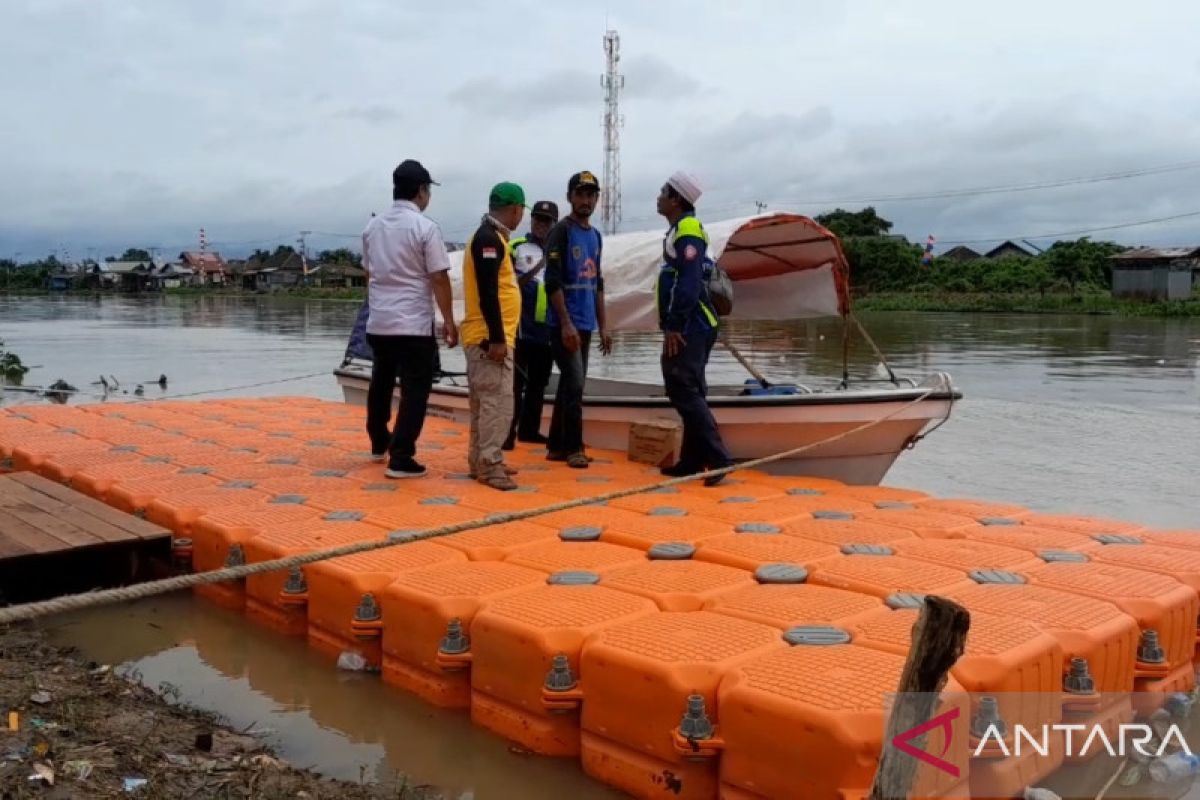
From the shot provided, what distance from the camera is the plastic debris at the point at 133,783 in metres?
2.96

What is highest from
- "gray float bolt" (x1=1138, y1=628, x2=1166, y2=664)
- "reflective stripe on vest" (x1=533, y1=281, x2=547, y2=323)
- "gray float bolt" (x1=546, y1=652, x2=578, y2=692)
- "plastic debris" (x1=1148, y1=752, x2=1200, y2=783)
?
"reflective stripe on vest" (x1=533, y1=281, x2=547, y2=323)

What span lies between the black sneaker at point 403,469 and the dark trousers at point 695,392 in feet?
5.64

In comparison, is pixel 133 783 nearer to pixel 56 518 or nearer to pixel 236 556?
pixel 236 556

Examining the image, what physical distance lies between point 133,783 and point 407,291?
371cm

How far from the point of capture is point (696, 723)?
9.67 ft

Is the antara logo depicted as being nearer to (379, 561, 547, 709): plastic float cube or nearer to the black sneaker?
(379, 561, 547, 709): plastic float cube

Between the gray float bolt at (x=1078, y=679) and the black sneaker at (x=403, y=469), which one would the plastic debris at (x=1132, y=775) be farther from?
the black sneaker at (x=403, y=469)

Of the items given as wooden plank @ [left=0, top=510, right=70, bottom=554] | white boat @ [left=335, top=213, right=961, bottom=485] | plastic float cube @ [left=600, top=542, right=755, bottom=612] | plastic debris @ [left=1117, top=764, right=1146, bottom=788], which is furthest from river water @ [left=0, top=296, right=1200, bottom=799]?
white boat @ [left=335, top=213, right=961, bottom=485]

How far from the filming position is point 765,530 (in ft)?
16.9

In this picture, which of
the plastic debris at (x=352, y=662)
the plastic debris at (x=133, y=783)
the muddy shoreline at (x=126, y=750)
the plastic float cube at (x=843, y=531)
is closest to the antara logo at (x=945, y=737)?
the muddy shoreline at (x=126, y=750)

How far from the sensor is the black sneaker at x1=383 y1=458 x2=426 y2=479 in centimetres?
641

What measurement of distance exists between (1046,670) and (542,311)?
4831 mm

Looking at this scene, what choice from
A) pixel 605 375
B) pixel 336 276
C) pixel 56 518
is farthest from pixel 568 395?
pixel 336 276

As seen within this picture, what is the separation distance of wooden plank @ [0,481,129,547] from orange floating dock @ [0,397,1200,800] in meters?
0.07
